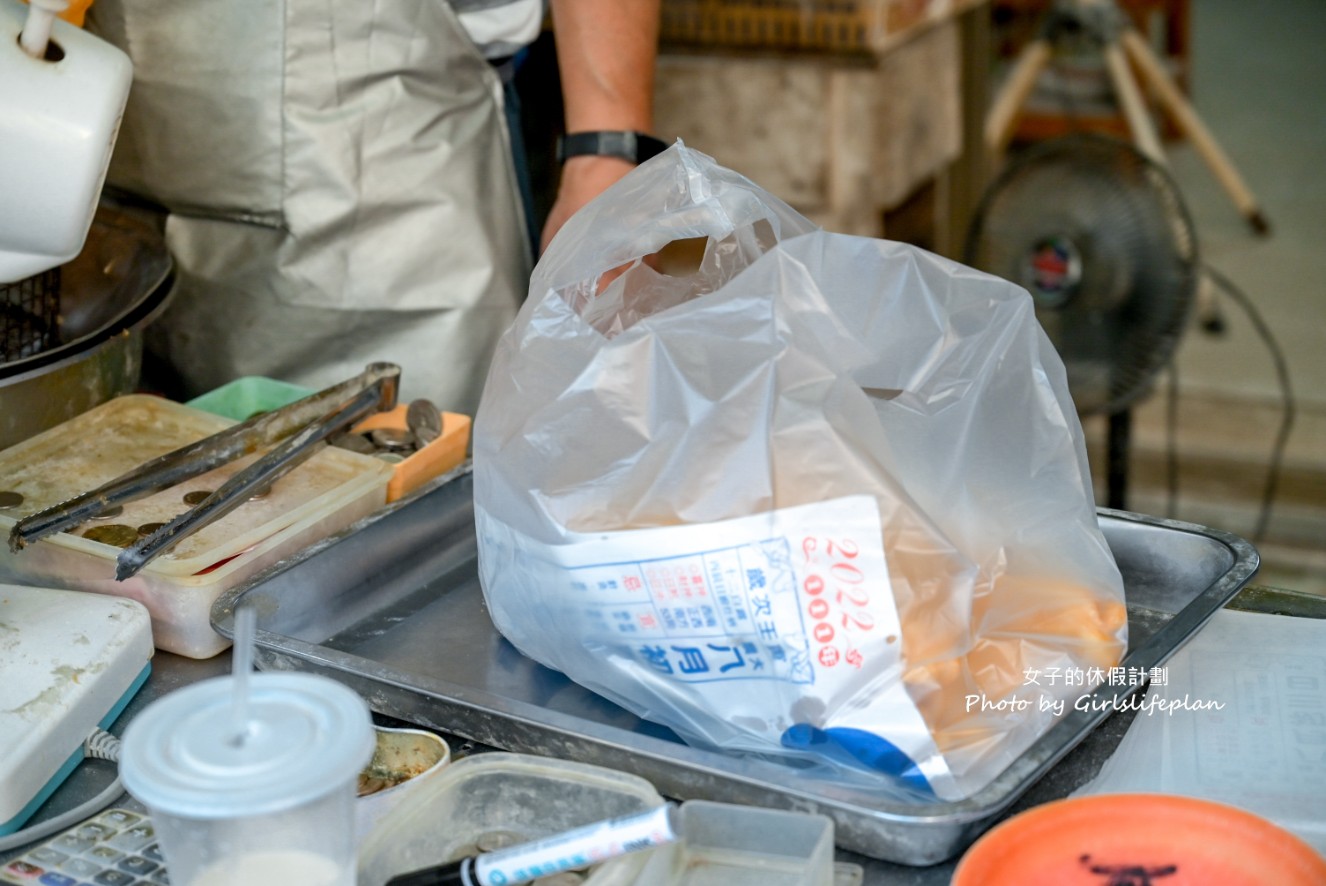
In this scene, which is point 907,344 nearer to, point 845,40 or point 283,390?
point 283,390

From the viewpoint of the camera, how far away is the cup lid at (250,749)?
499 millimetres

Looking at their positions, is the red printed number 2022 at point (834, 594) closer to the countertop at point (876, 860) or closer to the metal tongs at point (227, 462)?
the countertop at point (876, 860)

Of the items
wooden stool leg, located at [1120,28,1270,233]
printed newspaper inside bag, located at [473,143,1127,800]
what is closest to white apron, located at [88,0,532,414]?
printed newspaper inside bag, located at [473,143,1127,800]

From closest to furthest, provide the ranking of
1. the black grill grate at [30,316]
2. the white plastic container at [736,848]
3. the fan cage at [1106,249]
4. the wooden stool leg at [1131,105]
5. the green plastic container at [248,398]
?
the white plastic container at [736,848] < the black grill grate at [30,316] < the green plastic container at [248,398] < the fan cage at [1106,249] < the wooden stool leg at [1131,105]

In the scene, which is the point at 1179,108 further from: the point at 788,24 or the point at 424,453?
the point at 424,453

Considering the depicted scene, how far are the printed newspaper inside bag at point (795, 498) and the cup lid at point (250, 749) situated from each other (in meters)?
0.20

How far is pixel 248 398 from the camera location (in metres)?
1.12

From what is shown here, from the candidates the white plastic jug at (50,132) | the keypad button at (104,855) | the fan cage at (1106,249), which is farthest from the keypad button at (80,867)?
the fan cage at (1106,249)

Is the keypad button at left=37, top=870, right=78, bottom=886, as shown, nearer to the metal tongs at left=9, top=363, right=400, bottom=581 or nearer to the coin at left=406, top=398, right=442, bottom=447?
the metal tongs at left=9, top=363, right=400, bottom=581

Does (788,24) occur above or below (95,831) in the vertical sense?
above

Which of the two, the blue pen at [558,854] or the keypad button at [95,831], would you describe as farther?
the keypad button at [95,831]

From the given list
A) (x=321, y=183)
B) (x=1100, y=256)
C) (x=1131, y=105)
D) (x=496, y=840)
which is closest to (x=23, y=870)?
(x=496, y=840)

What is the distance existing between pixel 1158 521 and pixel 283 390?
Result: 0.69m

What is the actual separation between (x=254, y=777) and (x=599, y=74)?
882 mm
